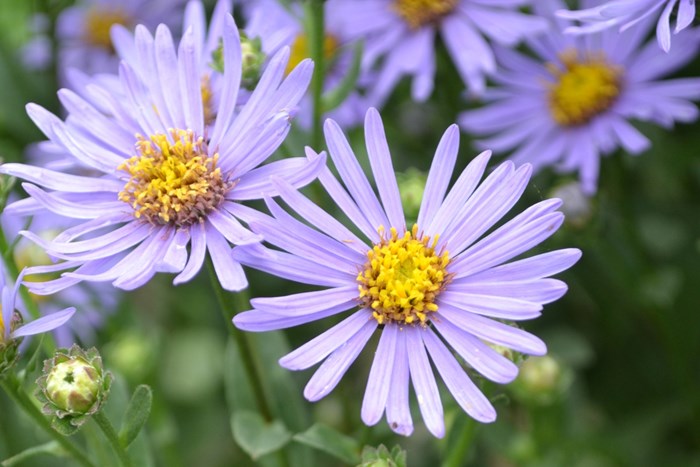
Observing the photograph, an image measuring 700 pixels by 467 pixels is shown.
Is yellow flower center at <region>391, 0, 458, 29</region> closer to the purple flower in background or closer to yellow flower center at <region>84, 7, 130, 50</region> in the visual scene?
the purple flower in background

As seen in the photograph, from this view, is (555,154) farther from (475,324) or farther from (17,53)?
(17,53)

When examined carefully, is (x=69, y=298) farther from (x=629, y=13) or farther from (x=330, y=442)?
(x=629, y=13)

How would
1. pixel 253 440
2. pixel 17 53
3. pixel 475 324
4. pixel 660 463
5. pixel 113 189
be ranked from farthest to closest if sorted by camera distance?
pixel 17 53
pixel 660 463
pixel 253 440
pixel 113 189
pixel 475 324

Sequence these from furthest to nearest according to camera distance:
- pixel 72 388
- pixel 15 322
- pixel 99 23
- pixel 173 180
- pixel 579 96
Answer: pixel 99 23
pixel 579 96
pixel 173 180
pixel 15 322
pixel 72 388

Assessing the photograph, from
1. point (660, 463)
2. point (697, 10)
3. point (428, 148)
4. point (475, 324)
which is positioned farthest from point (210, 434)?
point (697, 10)

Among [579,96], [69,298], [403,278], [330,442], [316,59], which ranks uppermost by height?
[316,59]

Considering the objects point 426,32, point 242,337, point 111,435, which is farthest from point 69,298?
point 426,32

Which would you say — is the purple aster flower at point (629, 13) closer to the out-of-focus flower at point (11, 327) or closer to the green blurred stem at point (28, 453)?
the out-of-focus flower at point (11, 327)
